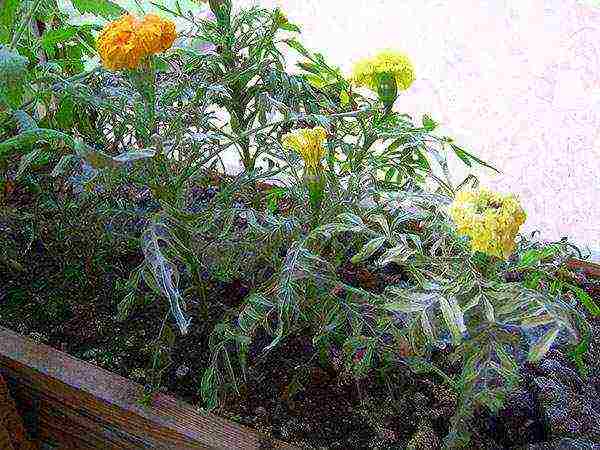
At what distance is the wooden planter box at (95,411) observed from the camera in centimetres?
71

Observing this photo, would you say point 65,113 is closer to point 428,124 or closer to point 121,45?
point 121,45

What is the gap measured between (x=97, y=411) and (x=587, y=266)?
25.0 inches

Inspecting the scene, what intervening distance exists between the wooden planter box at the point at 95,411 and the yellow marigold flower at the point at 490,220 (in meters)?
0.31

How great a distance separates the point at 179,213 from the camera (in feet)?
2.06

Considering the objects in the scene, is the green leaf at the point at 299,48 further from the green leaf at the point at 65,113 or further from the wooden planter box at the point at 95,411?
the wooden planter box at the point at 95,411

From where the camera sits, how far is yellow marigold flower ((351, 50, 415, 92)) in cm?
70

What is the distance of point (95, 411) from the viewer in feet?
2.49

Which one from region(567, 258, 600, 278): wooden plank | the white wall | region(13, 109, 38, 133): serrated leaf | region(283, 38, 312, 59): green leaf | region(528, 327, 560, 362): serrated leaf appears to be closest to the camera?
region(528, 327, 560, 362): serrated leaf

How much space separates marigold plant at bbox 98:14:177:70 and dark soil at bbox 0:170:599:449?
0.22 metres

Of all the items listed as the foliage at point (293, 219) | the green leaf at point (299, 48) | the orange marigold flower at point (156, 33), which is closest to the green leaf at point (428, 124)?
the foliage at point (293, 219)

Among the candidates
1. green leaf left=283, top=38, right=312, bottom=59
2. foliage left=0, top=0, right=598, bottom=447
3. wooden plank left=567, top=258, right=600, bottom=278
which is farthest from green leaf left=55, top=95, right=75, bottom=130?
wooden plank left=567, top=258, right=600, bottom=278

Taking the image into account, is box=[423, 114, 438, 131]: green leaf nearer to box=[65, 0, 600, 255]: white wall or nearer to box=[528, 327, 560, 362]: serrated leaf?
box=[528, 327, 560, 362]: serrated leaf

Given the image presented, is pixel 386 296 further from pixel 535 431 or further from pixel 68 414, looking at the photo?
pixel 68 414

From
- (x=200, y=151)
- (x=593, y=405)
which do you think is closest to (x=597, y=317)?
(x=593, y=405)
